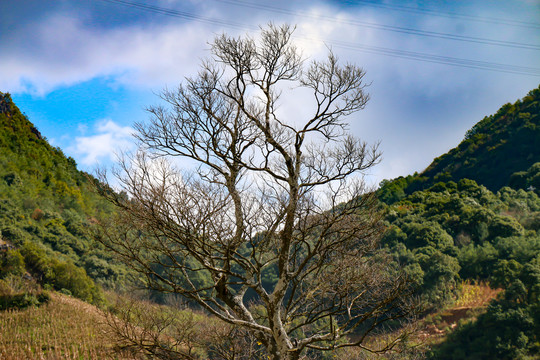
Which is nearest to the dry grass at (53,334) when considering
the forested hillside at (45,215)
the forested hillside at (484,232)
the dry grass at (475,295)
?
the forested hillside at (45,215)

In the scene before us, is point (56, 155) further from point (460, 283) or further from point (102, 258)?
→ point (460, 283)

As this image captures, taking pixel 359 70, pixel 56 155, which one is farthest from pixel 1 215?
pixel 359 70

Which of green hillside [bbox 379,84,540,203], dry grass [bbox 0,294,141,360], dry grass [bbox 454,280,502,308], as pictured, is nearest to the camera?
dry grass [bbox 0,294,141,360]

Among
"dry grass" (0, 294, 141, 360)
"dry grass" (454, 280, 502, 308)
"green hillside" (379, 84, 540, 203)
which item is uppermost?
"green hillside" (379, 84, 540, 203)

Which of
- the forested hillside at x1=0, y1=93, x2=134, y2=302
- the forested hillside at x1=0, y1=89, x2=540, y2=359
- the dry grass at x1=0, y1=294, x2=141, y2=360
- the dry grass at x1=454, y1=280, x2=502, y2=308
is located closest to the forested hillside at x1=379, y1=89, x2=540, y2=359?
the forested hillside at x1=0, y1=89, x2=540, y2=359

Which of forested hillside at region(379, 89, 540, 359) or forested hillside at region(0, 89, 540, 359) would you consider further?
forested hillside at region(0, 89, 540, 359)

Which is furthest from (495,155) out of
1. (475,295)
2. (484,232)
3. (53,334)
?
(53,334)

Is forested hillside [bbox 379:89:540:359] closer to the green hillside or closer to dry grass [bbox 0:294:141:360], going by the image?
the green hillside

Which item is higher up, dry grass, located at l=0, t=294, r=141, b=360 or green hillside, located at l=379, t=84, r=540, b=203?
green hillside, located at l=379, t=84, r=540, b=203

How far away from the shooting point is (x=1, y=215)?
2898 cm

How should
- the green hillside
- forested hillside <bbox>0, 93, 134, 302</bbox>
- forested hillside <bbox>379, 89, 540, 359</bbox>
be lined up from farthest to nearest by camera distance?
the green hillside
forested hillside <bbox>0, 93, 134, 302</bbox>
forested hillside <bbox>379, 89, 540, 359</bbox>

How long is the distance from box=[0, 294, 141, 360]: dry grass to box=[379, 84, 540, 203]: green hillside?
2919 cm

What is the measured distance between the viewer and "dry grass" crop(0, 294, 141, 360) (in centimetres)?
1285

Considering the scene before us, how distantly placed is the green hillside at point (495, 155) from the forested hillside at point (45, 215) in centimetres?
2663
